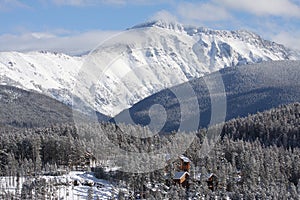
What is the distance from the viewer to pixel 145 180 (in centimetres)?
11300

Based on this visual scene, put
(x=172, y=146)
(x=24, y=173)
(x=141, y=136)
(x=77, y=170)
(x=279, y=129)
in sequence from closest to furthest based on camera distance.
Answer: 1. (x=24, y=173)
2. (x=77, y=170)
3. (x=172, y=146)
4. (x=141, y=136)
5. (x=279, y=129)

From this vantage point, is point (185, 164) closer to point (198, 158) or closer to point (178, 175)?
point (178, 175)

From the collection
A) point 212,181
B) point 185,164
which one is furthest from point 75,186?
point 212,181

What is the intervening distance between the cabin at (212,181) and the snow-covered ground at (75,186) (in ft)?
56.0

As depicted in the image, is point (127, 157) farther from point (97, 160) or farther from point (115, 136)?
point (115, 136)

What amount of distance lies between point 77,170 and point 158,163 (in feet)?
71.7

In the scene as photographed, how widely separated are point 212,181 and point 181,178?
5.83 metres

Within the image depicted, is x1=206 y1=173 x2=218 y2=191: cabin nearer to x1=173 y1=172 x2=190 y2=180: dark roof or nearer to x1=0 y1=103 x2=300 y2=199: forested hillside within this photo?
x1=0 y1=103 x2=300 y2=199: forested hillside

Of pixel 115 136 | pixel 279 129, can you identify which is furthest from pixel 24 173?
pixel 279 129

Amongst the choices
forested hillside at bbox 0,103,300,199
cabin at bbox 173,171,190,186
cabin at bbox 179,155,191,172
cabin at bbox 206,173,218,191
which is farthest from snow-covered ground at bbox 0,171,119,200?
cabin at bbox 206,173,218,191

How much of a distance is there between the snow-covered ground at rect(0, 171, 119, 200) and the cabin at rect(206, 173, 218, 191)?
1706cm

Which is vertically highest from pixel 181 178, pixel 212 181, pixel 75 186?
pixel 181 178

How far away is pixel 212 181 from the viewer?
115m

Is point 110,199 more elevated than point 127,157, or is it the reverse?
point 127,157
